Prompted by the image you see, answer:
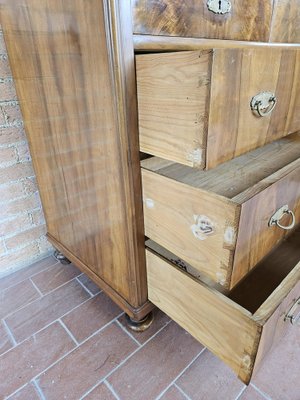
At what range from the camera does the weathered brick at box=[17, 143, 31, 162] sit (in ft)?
3.25

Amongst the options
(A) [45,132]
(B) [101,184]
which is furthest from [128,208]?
(A) [45,132]

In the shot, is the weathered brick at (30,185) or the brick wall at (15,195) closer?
the brick wall at (15,195)

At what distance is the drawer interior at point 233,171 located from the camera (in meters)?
0.59

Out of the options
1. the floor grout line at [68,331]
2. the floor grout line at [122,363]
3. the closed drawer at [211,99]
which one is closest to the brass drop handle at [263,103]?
the closed drawer at [211,99]

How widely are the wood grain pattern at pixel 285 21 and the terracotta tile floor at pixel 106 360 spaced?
0.85 metres

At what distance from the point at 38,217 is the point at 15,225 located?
0.29 ft

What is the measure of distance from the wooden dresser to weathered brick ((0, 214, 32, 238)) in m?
0.38

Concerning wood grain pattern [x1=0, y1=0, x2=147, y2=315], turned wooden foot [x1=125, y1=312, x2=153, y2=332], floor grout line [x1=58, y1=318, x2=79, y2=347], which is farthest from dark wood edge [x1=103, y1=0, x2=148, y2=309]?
floor grout line [x1=58, y1=318, x2=79, y2=347]

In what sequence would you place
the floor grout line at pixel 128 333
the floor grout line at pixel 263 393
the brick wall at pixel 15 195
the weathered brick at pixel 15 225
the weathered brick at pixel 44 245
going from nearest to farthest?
1. the floor grout line at pixel 263 393
2. the floor grout line at pixel 128 333
3. the brick wall at pixel 15 195
4. the weathered brick at pixel 15 225
5. the weathered brick at pixel 44 245

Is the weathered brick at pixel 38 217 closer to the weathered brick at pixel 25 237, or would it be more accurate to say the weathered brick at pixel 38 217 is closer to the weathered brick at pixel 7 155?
the weathered brick at pixel 25 237

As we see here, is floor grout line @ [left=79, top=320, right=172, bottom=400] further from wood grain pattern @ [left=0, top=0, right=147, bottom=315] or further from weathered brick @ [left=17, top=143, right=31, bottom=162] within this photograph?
weathered brick @ [left=17, top=143, right=31, bottom=162]

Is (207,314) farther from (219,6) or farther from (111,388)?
(219,6)

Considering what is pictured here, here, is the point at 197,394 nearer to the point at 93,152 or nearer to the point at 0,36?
the point at 93,152

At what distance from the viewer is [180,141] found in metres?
0.50
